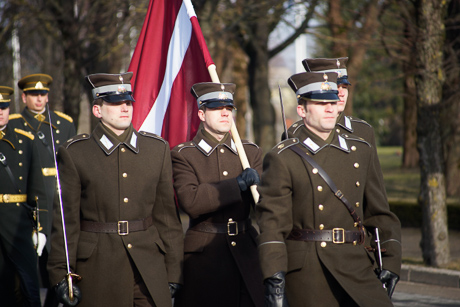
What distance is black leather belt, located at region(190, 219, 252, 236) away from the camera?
5.48m

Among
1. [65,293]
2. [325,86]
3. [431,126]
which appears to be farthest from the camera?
[431,126]

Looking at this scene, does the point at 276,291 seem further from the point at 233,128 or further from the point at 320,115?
the point at 233,128

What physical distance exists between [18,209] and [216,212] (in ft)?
8.19

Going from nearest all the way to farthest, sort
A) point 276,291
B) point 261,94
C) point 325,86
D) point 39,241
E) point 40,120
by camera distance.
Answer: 1. point 276,291
2. point 325,86
3. point 39,241
4. point 40,120
5. point 261,94

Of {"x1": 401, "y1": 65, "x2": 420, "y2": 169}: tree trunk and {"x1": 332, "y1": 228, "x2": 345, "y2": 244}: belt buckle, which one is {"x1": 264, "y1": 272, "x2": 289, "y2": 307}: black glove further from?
{"x1": 401, "y1": 65, "x2": 420, "y2": 169}: tree trunk

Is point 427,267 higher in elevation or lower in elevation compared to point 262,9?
lower

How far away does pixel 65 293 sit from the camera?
189 inches

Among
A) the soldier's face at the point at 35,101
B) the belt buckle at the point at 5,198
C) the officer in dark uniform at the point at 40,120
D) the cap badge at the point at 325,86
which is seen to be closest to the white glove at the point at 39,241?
the belt buckle at the point at 5,198

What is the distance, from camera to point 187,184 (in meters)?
5.52

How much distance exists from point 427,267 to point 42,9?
912 cm

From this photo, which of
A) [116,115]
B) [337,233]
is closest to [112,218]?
[116,115]

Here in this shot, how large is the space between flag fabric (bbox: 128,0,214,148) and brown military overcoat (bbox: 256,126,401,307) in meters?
2.20

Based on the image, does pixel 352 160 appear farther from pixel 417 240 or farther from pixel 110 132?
pixel 417 240

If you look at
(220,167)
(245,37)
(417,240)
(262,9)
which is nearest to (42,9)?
(262,9)
